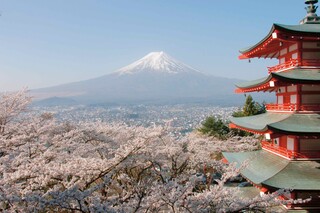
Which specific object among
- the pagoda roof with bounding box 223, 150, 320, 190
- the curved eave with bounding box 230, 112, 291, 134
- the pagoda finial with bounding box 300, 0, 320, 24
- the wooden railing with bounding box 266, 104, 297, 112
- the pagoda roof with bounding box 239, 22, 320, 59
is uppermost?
the pagoda finial with bounding box 300, 0, 320, 24

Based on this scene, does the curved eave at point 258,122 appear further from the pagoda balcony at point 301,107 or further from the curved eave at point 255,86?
the curved eave at point 255,86

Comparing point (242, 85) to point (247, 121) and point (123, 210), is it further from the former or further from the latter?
point (123, 210)

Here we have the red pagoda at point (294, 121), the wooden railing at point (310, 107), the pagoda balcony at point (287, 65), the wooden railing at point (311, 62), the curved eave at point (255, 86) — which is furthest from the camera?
the curved eave at point (255, 86)

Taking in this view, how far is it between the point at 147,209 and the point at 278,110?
7.26m

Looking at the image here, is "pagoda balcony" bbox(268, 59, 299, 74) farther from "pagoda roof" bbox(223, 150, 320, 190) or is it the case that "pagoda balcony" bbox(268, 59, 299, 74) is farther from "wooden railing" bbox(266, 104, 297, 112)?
"pagoda roof" bbox(223, 150, 320, 190)

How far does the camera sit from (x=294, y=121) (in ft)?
31.5

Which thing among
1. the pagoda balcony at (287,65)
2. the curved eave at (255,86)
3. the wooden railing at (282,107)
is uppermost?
the pagoda balcony at (287,65)

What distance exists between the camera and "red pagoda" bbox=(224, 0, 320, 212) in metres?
8.91

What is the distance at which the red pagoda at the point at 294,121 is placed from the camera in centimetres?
891

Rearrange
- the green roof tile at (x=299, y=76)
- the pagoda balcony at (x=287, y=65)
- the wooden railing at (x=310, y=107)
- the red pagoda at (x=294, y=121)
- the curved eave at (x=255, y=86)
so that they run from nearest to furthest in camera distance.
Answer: the red pagoda at (x=294, y=121) < the green roof tile at (x=299, y=76) < the wooden railing at (x=310, y=107) < the pagoda balcony at (x=287, y=65) < the curved eave at (x=255, y=86)

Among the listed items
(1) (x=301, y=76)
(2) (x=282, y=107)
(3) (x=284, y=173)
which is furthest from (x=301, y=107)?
(3) (x=284, y=173)

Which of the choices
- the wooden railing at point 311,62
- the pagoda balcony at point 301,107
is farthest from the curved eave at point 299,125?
the wooden railing at point 311,62

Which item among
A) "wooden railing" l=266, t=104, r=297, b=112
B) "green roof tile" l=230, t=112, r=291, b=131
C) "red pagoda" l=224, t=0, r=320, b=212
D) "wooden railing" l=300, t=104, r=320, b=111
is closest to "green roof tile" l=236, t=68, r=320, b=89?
"red pagoda" l=224, t=0, r=320, b=212

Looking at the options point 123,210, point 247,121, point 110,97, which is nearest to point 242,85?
point 247,121
